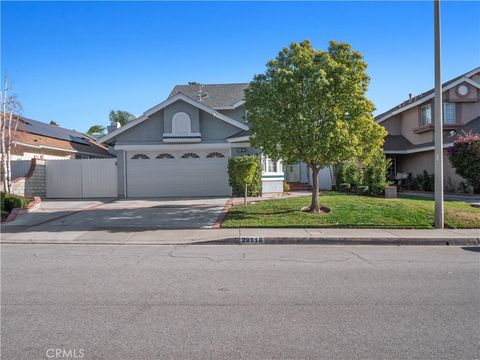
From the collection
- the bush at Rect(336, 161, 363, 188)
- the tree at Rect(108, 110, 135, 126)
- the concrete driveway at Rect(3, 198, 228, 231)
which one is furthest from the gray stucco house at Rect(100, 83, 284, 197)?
the tree at Rect(108, 110, 135, 126)

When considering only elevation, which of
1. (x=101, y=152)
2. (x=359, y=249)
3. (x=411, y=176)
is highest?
(x=101, y=152)

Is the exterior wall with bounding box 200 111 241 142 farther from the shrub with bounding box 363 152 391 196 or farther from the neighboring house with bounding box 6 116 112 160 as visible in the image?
the neighboring house with bounding box 6 116 112 160

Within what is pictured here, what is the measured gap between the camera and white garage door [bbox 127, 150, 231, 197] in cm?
2122

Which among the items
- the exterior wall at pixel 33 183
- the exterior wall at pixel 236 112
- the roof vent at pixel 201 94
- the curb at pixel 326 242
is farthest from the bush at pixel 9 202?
the roof vent at pixel 201 94

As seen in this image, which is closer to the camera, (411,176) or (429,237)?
(429,237)

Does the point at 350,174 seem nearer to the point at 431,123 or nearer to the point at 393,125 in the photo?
the point at 431,123

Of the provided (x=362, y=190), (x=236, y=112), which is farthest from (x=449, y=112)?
(x=236, y=112)

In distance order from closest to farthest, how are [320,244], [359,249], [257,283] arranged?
[257,283], [359,249], [320,244]

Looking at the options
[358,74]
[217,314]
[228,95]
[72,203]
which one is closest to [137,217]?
[72,203]

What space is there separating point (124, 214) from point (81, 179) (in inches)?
306

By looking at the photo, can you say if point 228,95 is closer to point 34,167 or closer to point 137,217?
point 34,167

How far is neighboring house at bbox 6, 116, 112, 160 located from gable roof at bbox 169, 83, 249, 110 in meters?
7.31

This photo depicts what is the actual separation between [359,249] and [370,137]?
214 inches

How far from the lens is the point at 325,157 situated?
44.3 ft
